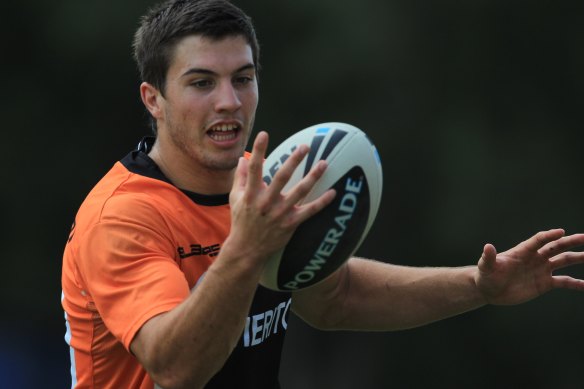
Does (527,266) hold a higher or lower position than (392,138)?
lower

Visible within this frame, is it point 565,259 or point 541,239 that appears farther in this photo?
point 565,259

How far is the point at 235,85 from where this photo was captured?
416 cm

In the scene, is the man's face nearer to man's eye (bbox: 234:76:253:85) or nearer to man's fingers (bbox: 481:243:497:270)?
man's eye (bbox: 234:76:253:85)

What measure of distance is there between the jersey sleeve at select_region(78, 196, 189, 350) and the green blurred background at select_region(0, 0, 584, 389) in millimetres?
4367

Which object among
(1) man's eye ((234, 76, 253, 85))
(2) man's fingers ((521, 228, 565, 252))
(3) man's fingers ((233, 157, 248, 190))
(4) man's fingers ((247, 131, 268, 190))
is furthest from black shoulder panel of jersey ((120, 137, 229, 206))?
(2) man's fingers ((521, 228, 565, 252))

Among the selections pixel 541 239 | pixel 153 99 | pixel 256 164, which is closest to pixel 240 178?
pixel 256 164

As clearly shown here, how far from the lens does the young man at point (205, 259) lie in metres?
3.36

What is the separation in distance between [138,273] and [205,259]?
0.47 m

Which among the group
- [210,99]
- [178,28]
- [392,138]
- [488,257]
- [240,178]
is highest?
[392,138]

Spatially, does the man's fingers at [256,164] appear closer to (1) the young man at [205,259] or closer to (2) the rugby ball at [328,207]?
(1) the young man at [205,259]

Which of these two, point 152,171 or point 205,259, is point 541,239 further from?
point 152,171

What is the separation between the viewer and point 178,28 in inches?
164

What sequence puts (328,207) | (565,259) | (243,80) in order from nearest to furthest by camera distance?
(328,207) → (243,80) → (565,259)

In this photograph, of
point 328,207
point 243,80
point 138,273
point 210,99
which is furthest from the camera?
point 243,80
